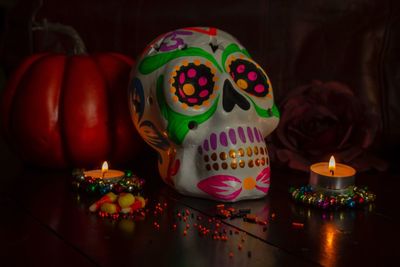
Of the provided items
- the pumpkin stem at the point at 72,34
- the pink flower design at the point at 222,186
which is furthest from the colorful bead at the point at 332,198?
the pumpkin stem at the point at 72,34

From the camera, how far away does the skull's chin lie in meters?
0.86

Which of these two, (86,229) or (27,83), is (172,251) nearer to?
(86,229)

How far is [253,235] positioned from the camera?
73 cm

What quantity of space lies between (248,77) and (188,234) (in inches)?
12.8

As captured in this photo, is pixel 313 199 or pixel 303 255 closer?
pixel 303 255

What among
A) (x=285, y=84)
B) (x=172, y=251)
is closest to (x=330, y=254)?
(x=172, y=251)

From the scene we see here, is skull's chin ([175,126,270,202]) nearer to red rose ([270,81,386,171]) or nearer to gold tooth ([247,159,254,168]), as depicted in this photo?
gold tooth ([247,159,254,168])

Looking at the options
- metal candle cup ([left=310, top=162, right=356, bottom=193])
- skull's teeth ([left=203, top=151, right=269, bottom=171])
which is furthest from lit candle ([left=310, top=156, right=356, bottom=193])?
skull's teeth ([left=203, top=151, right=269, bottom=171])

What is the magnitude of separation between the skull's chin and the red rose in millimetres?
243

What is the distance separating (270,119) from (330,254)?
1.03ft

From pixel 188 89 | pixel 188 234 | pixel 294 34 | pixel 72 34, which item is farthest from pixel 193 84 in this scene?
pixel 294 34

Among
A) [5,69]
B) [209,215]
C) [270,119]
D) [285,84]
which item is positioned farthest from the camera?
[5,69]

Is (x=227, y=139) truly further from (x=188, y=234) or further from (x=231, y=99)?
(x=188, y=234)

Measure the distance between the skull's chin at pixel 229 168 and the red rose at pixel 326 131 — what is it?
0.24 meters
